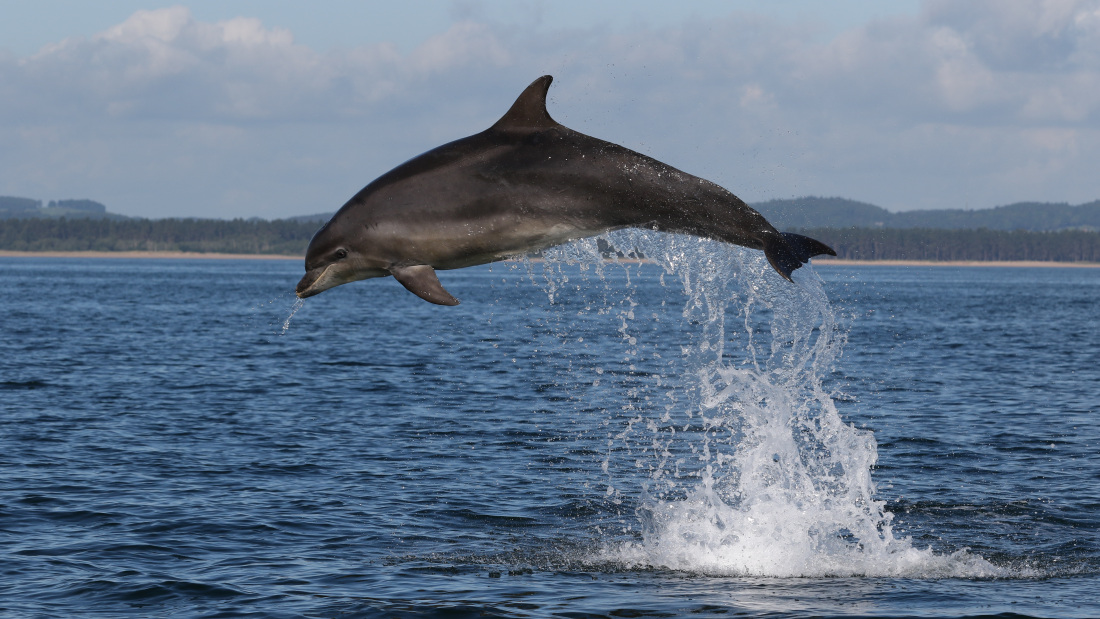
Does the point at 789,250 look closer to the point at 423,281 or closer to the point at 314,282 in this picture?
the point at 423,281

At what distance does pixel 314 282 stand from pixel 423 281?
96cm

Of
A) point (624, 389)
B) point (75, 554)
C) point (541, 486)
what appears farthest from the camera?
point (624, 389)

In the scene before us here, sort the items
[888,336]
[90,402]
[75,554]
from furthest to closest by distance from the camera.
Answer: [888,336]
[90,402]
[75,554]

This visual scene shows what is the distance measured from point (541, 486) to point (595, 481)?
121 centimetres

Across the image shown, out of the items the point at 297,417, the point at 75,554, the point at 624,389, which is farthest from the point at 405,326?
the point at 75,554

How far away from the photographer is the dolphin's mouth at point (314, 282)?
31.5 ft

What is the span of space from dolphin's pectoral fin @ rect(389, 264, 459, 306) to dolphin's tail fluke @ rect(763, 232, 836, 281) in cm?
289

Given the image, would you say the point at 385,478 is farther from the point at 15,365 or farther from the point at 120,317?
the point at 120,317

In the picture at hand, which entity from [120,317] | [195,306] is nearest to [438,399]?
[120,317]

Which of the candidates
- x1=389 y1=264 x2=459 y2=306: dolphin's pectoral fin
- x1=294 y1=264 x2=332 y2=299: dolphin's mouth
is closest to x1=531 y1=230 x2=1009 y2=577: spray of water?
x1=389 y1=264 x2=459 y2=306: dolphin's pectoral fin

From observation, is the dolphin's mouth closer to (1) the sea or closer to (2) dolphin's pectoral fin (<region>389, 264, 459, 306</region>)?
(2) dolphin's pectoral fin (<region>389, 264, 459, 306</region>)

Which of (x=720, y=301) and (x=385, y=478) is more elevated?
(x=720, y=301)

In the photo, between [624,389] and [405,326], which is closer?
[624,389]

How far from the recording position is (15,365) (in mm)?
43000
